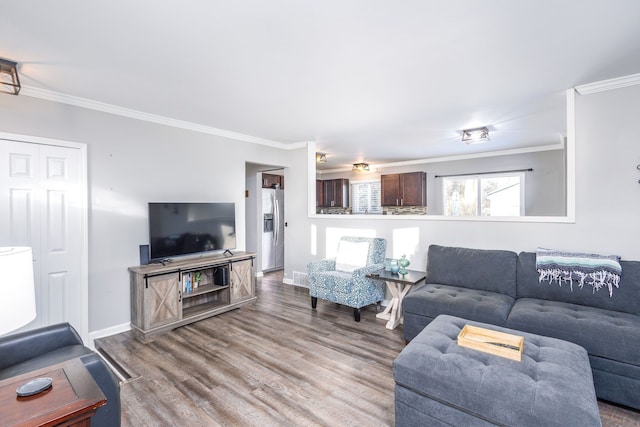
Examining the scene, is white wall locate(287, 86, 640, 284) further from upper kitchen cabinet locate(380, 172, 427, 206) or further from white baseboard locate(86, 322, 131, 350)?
white baseboard locate(86, 322, 131, 350)

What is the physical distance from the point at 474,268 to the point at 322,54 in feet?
8.46

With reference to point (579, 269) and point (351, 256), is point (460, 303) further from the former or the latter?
point (351, 256)

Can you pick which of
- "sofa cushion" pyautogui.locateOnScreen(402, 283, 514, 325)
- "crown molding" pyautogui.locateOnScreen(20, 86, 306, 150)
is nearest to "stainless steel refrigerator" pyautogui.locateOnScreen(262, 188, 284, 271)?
"crown molding" pyautogui.locateOnScreen(20, 86, 306, 150)

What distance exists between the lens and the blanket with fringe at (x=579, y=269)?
258cm

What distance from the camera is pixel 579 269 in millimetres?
2693

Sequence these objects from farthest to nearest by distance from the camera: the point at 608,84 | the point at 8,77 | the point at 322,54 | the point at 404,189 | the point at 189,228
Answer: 1. the point at 404,189
2. the point at 189,228
3. the point at 608,84
4. the point at 8,77
5. the point at 322,54

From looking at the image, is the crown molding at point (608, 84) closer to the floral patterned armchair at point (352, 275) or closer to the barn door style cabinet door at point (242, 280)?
the floral patterned armchair at point (352, 275)

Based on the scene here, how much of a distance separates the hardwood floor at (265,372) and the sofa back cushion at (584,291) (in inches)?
33.4

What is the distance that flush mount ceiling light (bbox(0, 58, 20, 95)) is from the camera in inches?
93.5

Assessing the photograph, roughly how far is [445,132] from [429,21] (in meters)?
3.07

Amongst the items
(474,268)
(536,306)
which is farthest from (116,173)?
(536,306)

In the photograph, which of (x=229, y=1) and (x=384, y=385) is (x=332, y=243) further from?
(x=229, y=1)

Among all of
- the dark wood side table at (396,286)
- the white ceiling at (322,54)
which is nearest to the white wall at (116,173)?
the white ceiling at (322,54)

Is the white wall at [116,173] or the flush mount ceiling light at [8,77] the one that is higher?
the flush mount ceiling light at [8,77]
